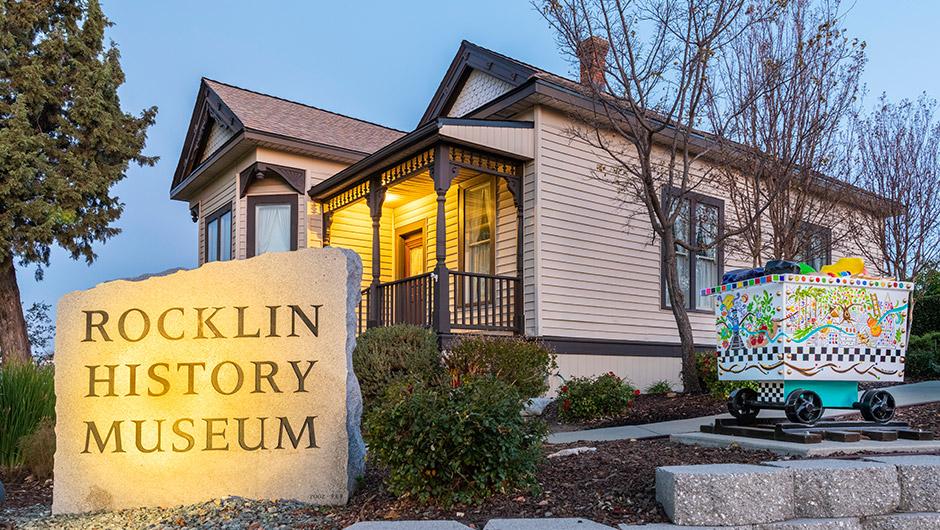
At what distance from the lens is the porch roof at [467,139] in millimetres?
10445

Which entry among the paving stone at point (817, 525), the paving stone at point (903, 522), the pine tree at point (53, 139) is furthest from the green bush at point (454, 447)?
the pine tree at point (53, 139)

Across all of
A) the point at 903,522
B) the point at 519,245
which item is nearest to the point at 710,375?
the point at 519,245

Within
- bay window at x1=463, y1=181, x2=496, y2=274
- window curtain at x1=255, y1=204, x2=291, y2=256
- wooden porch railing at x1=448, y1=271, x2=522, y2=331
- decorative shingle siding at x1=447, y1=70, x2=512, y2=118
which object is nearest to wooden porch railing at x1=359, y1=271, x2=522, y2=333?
wooden porch railing at x1=448, y1=271, x2=522, y2=331

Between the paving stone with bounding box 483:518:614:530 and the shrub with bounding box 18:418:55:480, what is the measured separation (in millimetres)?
4308

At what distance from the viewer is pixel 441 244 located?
34.7ft

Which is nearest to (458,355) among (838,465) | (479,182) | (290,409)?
(479,182)

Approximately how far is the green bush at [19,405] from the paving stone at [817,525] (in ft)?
18.9

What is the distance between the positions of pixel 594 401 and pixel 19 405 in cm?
561

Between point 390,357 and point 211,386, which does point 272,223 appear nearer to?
point 390,357

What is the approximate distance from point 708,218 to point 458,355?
599 cm

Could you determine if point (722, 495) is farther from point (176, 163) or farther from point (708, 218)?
point (176, 163)

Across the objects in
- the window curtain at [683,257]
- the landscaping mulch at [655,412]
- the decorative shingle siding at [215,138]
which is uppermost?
the decorative shingle siding at [215,138]

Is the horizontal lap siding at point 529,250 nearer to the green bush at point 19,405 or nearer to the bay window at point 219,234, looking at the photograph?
the green bush at point 19,405

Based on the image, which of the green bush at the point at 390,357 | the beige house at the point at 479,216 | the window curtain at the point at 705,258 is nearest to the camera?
the green bush at the point at 390,357
